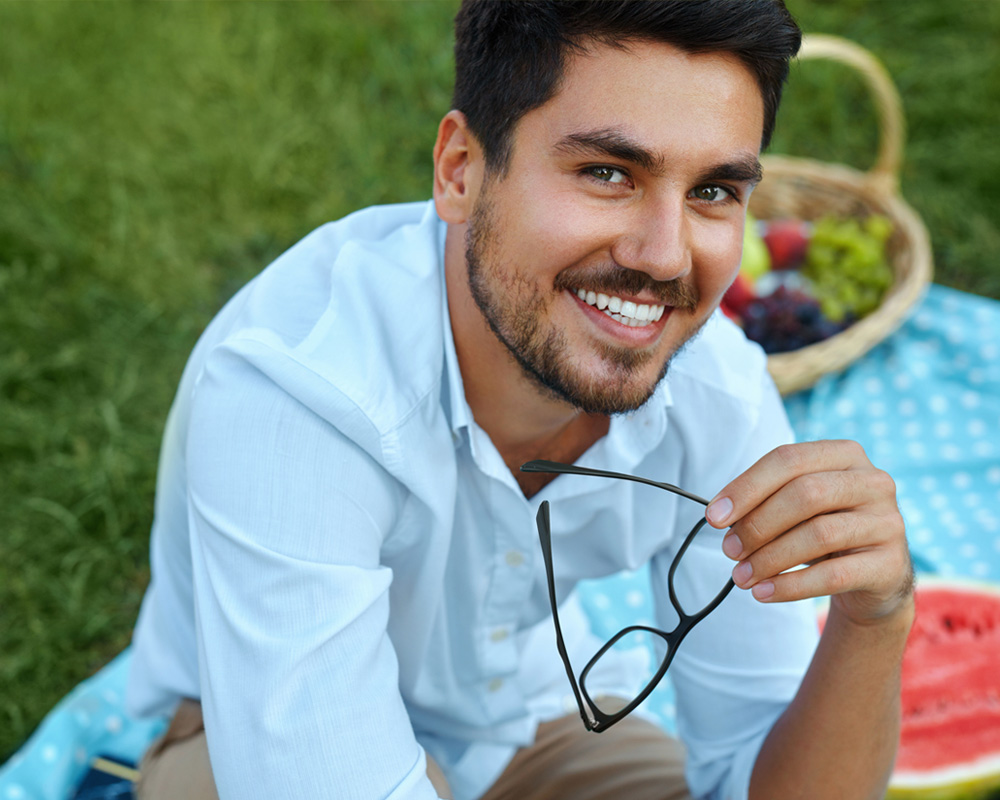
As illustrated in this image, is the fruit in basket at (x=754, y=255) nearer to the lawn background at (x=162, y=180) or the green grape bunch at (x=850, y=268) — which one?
the green grape bunch at (x=850, y=268)

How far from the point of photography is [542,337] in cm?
150

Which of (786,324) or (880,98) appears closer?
(786,324)

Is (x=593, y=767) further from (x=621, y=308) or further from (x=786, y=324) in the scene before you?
(x=786, y=324)

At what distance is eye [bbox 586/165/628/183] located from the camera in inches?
55.7

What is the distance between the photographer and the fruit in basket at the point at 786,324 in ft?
10.8

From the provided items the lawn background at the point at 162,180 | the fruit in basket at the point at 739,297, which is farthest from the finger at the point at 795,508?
the fruit in basket at the point at 739,297

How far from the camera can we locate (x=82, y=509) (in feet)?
9.08

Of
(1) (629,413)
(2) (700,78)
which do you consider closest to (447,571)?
(1) (629,413)

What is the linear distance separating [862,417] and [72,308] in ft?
9.23

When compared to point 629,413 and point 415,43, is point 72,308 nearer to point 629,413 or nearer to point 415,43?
point 415,43

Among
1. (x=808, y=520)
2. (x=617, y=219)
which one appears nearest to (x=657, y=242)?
(x=617, y=219)

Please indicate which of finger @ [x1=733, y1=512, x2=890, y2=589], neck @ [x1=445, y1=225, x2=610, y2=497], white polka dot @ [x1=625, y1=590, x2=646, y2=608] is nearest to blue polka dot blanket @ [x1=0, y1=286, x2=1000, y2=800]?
white polka dot @ [x1=625, y1=590, x2=646, y2=608]

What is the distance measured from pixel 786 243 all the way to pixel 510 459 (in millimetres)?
2369

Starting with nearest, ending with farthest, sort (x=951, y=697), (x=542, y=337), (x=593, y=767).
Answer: (x=542, y=337) → (x=593, y=767) → (x=951, y=697)
